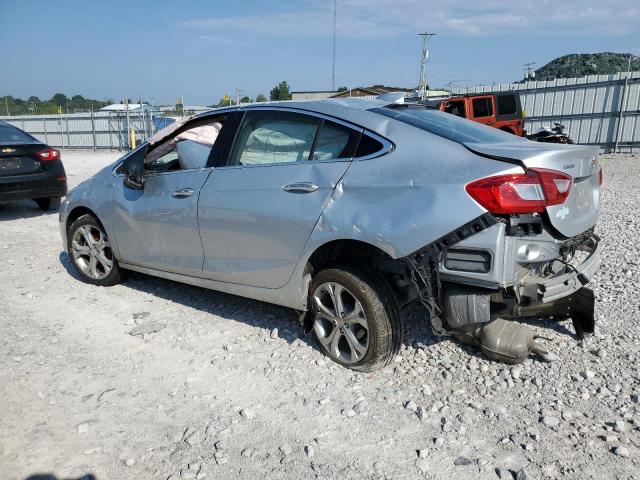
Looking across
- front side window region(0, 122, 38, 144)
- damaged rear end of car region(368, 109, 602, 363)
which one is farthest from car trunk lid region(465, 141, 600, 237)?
front side window region(0, 122, 38, 144)

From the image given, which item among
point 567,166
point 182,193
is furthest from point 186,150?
point 567,166

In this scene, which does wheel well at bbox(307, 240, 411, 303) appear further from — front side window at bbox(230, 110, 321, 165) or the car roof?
the car roof

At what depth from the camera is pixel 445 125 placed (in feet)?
10.7

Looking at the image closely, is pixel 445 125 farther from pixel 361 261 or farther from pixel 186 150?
pixel 186 150

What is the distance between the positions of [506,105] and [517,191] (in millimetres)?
14632

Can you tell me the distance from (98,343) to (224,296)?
118cm

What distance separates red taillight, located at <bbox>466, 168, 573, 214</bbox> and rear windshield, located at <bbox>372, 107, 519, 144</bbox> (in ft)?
1.35

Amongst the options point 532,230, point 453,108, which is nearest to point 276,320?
point 532,230

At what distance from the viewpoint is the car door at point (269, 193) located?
3.21 meters

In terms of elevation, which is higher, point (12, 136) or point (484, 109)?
point (484, 109)

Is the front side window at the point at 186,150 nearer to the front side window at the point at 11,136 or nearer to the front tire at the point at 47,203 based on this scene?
the front side window at the point at 11,136

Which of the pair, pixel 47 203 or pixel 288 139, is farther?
pixel 47 203

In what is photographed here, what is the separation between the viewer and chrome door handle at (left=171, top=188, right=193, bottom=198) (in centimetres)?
387

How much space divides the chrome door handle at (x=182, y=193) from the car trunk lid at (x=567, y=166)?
206cm
